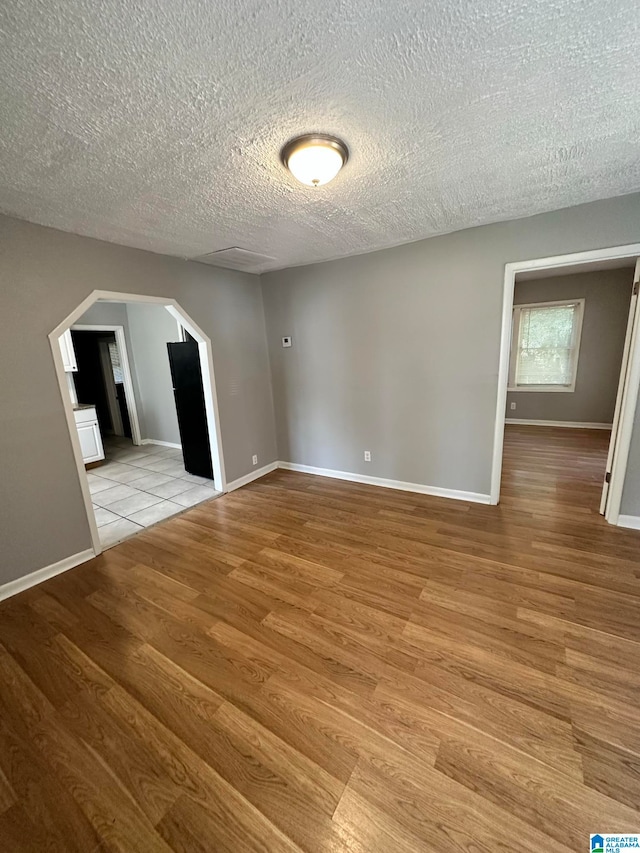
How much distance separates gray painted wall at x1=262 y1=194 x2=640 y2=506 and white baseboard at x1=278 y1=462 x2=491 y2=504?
6 centimetres

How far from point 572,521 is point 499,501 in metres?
0.58

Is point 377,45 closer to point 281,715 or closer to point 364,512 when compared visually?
Result: point 281,715

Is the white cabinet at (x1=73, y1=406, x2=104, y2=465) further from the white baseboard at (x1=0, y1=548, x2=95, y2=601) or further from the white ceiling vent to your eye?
the white ceiling vent

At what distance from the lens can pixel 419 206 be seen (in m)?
2.28

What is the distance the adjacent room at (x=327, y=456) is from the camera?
1.07 meters

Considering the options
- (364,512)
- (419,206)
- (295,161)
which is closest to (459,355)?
(419,206)

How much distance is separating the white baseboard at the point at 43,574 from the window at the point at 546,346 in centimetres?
685

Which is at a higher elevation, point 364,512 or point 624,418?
point 624,418

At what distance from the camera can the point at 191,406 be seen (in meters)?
4.11

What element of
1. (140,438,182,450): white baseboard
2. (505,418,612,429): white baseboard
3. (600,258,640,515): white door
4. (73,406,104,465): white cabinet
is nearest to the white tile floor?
Result: (140,438,182,450): white baseboard

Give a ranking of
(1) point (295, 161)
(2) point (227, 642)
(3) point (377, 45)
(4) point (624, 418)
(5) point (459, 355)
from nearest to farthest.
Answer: (3) point (377, 45) < (1) point (295, 161) < (2) point (227, 642) < (4) point (624, 418) < (5) point (459, 355)

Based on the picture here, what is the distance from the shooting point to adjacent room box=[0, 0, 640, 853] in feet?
3.50

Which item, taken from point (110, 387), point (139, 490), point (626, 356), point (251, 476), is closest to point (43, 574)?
point (139, 490)

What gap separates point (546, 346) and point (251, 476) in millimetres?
5704
